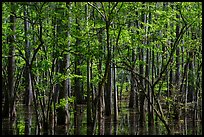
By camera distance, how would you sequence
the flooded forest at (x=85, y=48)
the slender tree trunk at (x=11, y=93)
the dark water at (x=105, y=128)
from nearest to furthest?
the flooded forest at (x=85, y=48), the dark water at (x=105, y=128), the slender tree trunk at (x=11, y=93)

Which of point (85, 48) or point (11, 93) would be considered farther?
point (11, 93)

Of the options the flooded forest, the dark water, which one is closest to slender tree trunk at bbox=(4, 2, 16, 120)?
the flooded forest

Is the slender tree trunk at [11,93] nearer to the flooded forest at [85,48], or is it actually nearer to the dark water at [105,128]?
the flooded forest at [85,48]

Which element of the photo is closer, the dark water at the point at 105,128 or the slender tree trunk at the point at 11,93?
the dark water at the point at 105,128

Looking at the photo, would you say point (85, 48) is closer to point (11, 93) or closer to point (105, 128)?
point (105, 128)

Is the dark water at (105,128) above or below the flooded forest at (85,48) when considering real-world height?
below

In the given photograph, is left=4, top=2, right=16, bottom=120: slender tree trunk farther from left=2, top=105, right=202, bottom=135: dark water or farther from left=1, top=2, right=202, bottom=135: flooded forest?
left=2, top=105, right=202, bottom=135: dark water

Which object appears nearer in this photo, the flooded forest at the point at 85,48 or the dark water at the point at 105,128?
the flooded forest at the point at 85,48

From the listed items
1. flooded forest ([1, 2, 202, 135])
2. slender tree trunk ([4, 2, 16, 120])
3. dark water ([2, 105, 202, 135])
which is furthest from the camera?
slender tree trunk ([4, 2, 16, 120])

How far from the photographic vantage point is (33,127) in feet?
45.6

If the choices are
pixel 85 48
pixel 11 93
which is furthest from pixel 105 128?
pixel 11 93

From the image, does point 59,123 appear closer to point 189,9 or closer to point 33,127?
point 33,127

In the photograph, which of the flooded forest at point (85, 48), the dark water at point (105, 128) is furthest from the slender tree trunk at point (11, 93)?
the dark water at point (105, 128)

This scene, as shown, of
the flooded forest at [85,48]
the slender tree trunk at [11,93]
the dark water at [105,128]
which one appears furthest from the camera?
the slender tree trunk at [11,93]
